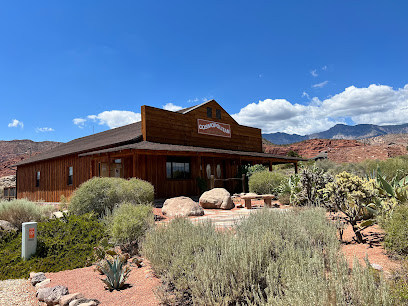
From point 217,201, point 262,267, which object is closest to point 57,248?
point 262,267

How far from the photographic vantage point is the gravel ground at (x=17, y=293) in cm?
459

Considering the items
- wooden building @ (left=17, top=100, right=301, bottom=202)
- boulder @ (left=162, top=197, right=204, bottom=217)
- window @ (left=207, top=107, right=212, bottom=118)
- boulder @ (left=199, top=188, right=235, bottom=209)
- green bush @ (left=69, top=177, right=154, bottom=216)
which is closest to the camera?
green bush @ (left=69, top=177, right=154, bottom=216)

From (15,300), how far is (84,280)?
100 cm

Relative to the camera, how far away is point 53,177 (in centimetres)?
2055

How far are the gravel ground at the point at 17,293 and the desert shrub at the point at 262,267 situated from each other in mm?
1946

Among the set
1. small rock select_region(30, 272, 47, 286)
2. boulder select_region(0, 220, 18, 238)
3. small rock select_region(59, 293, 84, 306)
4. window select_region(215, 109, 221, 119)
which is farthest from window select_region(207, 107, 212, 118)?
small rock select_region(59, 293, 84, 306)

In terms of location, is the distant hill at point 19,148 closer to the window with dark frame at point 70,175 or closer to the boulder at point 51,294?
the window with dark frame at point 70,175

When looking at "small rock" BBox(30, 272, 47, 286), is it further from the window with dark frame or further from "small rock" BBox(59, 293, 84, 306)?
the window with dark frame

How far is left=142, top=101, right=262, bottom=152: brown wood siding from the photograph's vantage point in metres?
17.1

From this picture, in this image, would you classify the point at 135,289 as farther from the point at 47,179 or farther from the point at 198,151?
the point at 47,179

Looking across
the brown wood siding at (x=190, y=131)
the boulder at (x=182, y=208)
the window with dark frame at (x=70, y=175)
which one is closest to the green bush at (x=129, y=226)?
the boulder at (x=182, y=208)

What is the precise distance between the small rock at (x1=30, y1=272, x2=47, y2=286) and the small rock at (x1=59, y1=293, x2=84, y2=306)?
1.40m

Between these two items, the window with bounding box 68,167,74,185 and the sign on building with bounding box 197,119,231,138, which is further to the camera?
the sign on building with bounding box 197,119,231,138

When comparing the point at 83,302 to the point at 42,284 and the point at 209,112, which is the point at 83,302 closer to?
the point at 42,284
